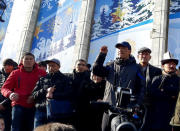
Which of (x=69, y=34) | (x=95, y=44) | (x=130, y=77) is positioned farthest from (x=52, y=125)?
(x=69, y=34)

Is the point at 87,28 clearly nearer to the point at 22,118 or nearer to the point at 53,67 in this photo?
the point at 53,67

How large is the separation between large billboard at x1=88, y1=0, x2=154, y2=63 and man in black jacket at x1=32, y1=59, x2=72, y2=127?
4333mm

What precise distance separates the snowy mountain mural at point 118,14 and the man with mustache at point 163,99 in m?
4.81

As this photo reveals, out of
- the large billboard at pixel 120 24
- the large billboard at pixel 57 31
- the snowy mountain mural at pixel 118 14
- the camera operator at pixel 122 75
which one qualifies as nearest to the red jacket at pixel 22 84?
the camera operator at pixel 122 75

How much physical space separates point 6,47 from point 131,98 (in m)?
11.8

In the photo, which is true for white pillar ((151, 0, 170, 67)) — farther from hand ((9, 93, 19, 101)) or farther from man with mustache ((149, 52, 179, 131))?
hand ((9, 93, 19, 101))

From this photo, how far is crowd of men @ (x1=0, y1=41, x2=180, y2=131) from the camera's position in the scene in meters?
2.98

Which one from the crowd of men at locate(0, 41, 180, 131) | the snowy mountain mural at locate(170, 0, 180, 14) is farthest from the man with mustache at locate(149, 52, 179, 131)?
the snowy mountain mural at locate(170, 0, 180, 14)

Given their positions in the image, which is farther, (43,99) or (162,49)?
(162,49)

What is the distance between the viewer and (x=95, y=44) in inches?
360

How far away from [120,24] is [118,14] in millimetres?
439

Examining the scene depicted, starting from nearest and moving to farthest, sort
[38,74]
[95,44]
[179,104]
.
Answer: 1. [179,104]
2. [38,74]
3. [95,44]

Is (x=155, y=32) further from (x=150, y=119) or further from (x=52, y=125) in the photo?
(x=52, y=125)

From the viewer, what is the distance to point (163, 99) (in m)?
3.17
